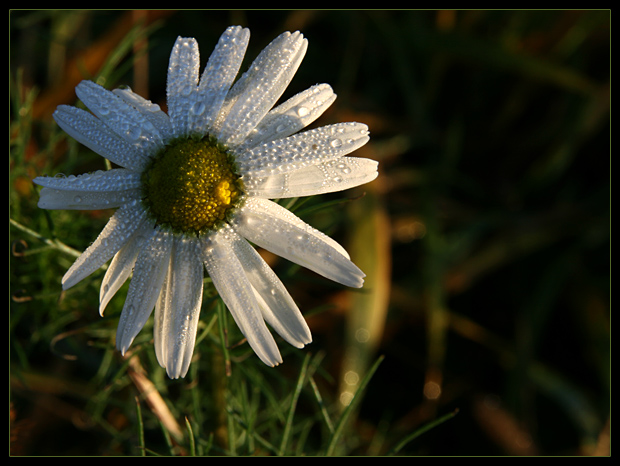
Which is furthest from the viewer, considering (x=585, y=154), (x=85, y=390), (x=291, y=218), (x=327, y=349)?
(x=585, y=154)

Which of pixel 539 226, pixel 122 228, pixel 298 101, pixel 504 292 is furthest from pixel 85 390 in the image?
pixel 539 226

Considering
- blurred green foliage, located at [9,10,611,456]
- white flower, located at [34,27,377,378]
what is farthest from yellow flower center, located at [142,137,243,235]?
blurred green foliage, located at [9,10,611,456]

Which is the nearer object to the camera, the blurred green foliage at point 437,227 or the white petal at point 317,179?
the white petal at point 317,179

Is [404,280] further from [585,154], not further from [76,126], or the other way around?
[76,126]

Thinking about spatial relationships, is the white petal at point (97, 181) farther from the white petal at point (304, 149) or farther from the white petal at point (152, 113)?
the white petal at point (304, 149)

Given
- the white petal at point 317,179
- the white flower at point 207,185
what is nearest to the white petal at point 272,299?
the white flower at point 207,185

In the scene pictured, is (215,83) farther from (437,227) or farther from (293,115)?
(437,227)

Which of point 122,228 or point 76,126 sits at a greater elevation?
point 76,126
